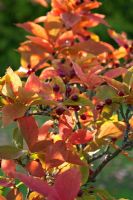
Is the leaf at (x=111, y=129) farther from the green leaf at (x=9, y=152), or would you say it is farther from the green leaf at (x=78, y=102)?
the green leaf at (x=9, y=152)

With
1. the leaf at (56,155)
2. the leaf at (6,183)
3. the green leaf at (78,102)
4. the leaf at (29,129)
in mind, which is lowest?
the leaf at (6,183)

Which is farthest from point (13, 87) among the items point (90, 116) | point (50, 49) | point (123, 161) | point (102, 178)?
point (123, 161)

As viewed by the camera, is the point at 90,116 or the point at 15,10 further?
the point at 15,10

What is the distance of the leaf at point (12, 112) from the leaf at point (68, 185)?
0.88ft

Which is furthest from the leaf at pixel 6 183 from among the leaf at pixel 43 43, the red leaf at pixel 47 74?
the leaf at pixel 43 43

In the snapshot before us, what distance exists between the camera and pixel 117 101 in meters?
1.64

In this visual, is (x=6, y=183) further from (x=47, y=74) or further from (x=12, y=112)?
(x=47, y=74)

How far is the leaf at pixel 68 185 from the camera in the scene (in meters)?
1.23

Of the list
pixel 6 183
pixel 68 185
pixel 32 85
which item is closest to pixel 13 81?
pixel 32 85

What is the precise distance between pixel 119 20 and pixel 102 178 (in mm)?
3954

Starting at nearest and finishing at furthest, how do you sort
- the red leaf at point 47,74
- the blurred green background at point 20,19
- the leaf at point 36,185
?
the leaf at point 36,185
the red leaf at point 47,74
the blurred green background at point 20,19

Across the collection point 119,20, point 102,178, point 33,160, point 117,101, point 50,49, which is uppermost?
point 119,20

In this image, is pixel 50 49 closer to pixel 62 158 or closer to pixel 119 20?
pixel 62 158

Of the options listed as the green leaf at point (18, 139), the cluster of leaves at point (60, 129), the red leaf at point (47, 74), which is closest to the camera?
the cluster of leaves at point (60, 129)
